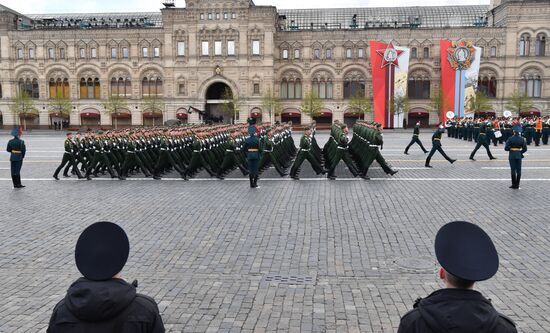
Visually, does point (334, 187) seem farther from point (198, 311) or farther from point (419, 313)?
point (419, 313)

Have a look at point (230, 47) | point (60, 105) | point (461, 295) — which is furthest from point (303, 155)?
point (60, 105)

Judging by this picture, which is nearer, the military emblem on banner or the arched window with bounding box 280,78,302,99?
Answer: the military emblem on banner

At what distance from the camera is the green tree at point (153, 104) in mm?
62625

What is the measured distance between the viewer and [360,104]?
61.2 meters

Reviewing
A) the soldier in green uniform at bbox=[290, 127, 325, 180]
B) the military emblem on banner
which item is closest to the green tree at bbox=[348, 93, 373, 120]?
the military emblem on banner

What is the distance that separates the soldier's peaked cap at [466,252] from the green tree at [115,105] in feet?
203

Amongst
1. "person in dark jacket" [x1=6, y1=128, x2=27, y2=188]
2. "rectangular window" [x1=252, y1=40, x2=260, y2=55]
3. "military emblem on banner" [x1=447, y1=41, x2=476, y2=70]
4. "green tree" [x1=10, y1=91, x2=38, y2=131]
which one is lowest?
"person in dark jacket" [x1=6, y1=128, x2=27, y2=188]

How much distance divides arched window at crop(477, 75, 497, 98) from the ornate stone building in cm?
12

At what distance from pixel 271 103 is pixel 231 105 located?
4742 millimetres

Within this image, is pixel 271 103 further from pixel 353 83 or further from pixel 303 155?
pixel 303 155

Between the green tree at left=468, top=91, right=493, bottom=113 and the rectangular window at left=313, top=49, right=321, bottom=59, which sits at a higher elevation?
the rectangular window at left=313, top=49, right=321, bottom=59

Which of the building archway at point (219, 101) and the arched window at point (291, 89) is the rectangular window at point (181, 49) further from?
the arched window at point (291, 89)

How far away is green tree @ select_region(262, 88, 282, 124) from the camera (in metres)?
60.5

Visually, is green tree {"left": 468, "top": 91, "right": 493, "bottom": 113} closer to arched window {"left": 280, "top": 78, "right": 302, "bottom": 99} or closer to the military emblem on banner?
the military emblem on banner
